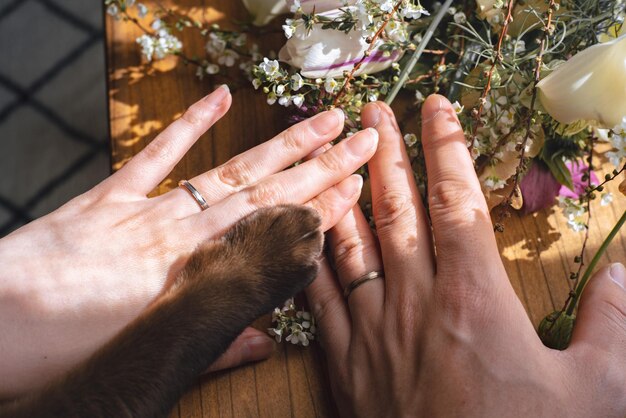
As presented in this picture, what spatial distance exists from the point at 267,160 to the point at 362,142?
0.12 meters

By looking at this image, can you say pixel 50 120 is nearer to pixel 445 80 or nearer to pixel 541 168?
pixel 445 80

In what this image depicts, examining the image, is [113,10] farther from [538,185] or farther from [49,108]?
[538,185]

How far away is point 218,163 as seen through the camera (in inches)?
36.6

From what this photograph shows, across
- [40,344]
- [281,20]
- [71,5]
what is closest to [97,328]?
[40,344]

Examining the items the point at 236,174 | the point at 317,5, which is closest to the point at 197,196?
the point at 236,174

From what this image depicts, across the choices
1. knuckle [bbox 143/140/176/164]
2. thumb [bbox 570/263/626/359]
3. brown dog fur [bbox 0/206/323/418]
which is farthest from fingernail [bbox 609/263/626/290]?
knuckle [bbox 143/140/176/164]

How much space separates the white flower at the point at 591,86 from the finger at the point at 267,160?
258 mm

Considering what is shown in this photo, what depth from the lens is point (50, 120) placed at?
138 cm

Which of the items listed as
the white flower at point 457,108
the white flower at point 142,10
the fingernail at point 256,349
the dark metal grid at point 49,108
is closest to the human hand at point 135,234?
the fingernail at point 256,349

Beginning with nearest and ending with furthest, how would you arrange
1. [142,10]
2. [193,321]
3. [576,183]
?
[193,321]
[576,183]
[142,10]

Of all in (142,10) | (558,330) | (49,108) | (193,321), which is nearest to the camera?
(193,321)

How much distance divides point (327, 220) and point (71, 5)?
0.94m

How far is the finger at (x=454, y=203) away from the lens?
2.51ft

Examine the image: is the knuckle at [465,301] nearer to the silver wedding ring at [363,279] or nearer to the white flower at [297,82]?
the silver wedding ring at [363,279]
